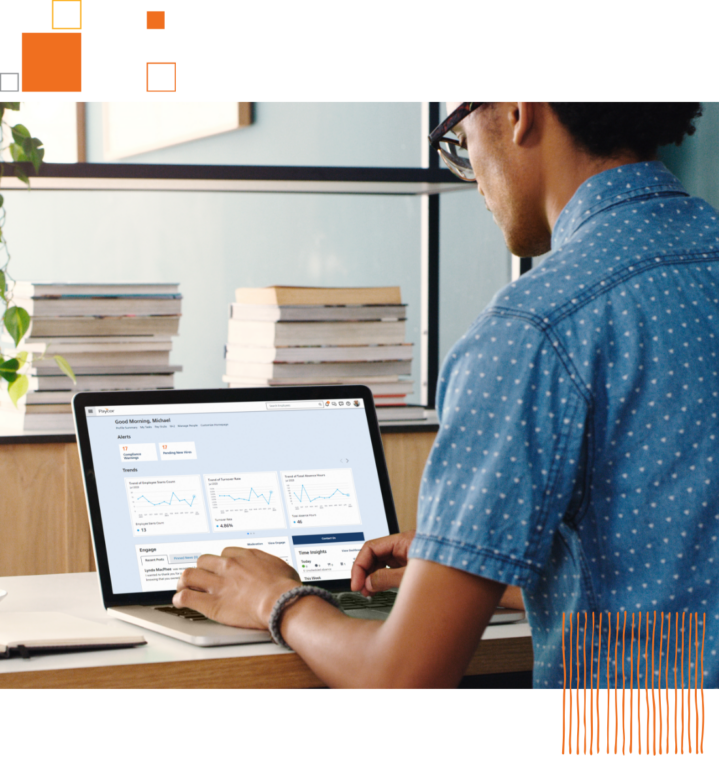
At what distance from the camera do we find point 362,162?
3.02 metres

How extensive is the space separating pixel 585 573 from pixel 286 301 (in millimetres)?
1215

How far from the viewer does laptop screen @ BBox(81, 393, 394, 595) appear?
3.81 ft

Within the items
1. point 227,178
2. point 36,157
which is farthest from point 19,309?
point 227,178

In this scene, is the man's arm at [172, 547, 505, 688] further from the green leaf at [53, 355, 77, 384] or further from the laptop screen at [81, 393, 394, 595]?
the green leaf at [53, 355, 77, 384]

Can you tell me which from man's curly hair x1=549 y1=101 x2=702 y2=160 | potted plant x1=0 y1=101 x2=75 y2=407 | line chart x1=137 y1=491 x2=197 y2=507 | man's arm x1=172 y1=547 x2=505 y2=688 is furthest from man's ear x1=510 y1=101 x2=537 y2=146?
potted plant x1=0 y1=101 x2=75 y2=407

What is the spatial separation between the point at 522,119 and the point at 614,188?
0.10m

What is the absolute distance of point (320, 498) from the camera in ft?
4.09
